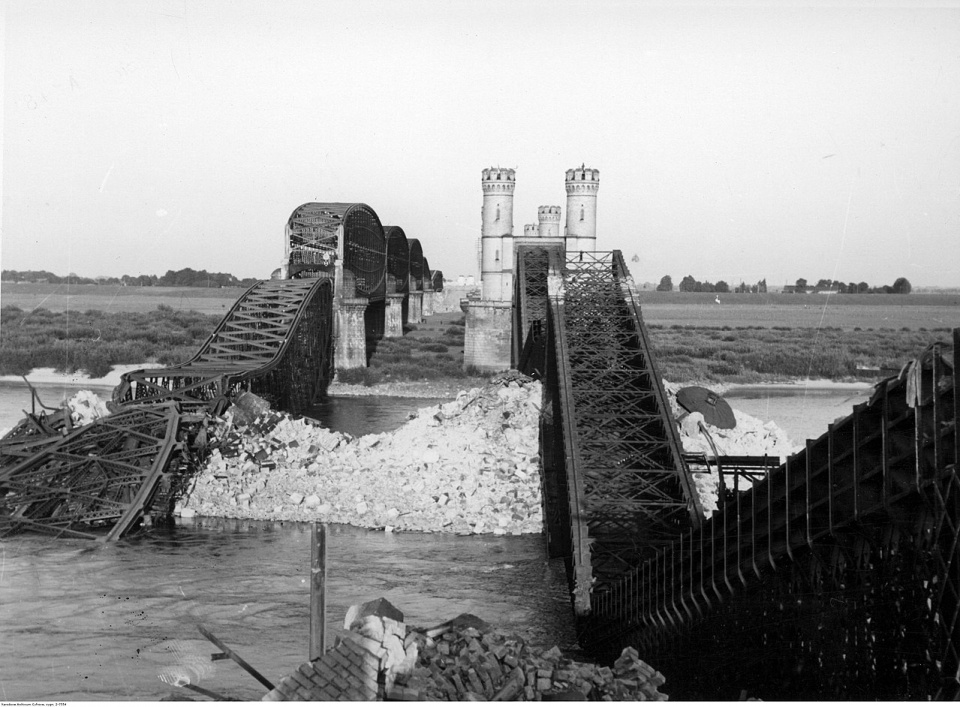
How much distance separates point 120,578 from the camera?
57.9ft

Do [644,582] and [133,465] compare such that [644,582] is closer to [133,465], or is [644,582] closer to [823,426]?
[133,465]

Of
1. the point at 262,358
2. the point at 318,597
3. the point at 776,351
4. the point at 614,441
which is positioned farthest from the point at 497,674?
the point at 776,351

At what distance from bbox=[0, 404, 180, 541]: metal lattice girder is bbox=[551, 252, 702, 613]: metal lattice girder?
991cm

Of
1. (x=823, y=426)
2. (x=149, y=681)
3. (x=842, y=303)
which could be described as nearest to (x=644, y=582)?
(x=149, y=681)

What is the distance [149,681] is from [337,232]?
35.2 metres

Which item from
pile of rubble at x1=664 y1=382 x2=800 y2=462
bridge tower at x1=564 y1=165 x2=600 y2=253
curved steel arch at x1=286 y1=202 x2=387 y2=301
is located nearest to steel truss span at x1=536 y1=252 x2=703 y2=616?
pile of rubble at x1=664 y1=382 x2=800 y2=462

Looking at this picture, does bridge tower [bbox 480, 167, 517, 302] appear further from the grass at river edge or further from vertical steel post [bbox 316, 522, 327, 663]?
vertical steel post [bbox 316, 522, 327, 663]

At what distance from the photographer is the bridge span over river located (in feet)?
28.7

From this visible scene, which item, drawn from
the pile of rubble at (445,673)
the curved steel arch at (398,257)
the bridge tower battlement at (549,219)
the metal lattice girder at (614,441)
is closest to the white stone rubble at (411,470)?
the metal lattice girder at (614,441)

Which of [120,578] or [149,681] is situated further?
[120,578]

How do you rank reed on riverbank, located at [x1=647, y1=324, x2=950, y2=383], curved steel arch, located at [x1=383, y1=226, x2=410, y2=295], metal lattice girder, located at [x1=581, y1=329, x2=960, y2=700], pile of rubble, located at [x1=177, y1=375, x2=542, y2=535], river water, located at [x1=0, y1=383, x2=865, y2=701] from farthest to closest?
curved steel arch, located at [x1=383, y1=226, x2=410, y2=295] → reed on riverbank, located at [x1=647, y1=324, x2=950, y2=383] → pile of rubble, located at [x1=177, y1=375, x2=542, y2=535] → river water, located at [x1=0, y1=383, x2=865, y2=701] → metal lattice girder, located at [x1=581, y1=329, x2=960, y2=700]

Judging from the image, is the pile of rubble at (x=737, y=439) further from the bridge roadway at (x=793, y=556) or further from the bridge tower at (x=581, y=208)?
the bridge tower at (x=581, y=208)

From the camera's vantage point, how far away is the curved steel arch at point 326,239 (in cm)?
4672

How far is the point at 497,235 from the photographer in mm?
54094
